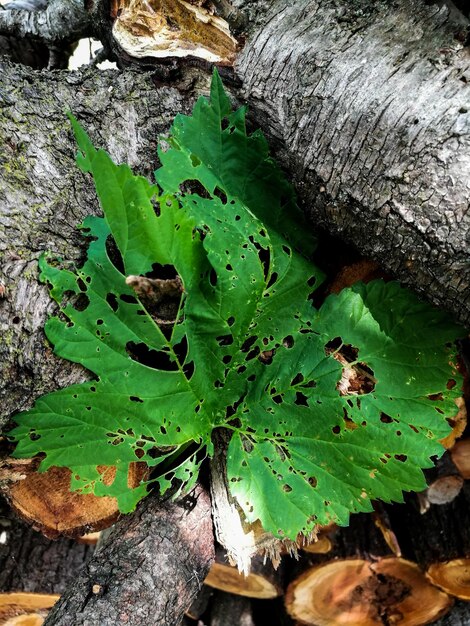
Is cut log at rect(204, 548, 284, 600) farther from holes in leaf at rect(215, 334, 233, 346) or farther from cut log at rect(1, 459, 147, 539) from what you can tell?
holes in leaf at rect(215, 334, 233, 346)

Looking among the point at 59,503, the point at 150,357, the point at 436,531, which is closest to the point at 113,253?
the point at 150,357

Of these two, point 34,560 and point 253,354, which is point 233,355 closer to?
point 253,354

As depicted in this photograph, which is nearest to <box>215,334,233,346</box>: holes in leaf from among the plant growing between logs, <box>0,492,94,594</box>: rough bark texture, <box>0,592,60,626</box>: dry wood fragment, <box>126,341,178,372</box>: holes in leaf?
the plant growing between logs

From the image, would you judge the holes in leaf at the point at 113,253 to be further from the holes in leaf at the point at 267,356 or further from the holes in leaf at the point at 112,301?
the holes in leaf at the point at 267,356

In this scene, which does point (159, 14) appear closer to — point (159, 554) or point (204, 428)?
point (204, 428)

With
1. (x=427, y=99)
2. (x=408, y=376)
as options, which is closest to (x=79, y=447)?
(x=408, y=376)

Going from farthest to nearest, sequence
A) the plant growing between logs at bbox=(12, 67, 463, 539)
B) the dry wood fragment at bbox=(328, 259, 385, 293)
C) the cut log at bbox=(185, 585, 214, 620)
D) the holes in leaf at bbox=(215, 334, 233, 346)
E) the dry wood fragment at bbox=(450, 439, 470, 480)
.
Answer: the cut log at bbox=(185, 585, 214, 620) < the dry wood fragment at bbox=(450, 439, 470, 480) < the dry wood fragment at bbox=(328, 259, 385, 293) < the holes in leaf at bbox=(215, 334, 233, 346) < the plant growing between logs at bbox=(12, 67, 463, 539)
